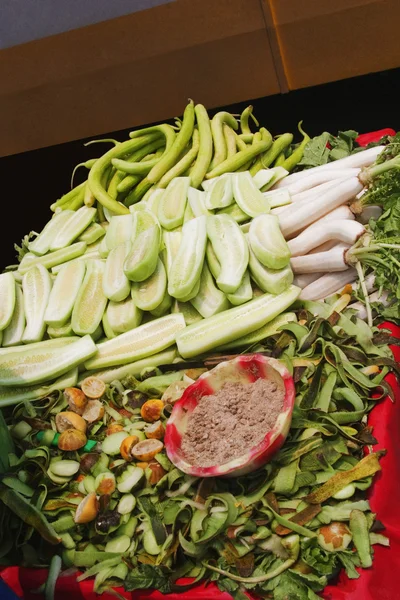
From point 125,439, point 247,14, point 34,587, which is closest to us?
point 34,587

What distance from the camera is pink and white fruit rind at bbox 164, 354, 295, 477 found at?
1.73 metres

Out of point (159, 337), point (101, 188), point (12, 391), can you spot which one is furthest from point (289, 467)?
point (101, 188)

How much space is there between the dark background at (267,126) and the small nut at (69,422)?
2.42 meters

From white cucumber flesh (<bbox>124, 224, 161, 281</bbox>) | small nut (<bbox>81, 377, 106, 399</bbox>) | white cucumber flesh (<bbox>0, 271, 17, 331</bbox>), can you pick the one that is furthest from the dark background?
small nut (<bbox>81, 377, 106, 399</bbox>)

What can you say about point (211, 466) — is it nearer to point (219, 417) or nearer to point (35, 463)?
point (219, 417)

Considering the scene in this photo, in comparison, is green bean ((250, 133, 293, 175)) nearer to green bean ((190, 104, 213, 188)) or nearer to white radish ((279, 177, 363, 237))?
green bean ((190, 104, 213, 188))

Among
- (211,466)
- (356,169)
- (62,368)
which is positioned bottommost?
(211,466)

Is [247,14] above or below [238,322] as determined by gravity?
above

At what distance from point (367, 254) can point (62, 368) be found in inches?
50.8

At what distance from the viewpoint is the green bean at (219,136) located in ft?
11.1

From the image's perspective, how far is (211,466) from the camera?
5.75 feet

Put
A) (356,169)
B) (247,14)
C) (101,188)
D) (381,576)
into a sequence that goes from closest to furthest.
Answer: (381,576), (356,169), (101,188), (247,14)

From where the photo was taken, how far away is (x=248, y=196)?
292 centimetres

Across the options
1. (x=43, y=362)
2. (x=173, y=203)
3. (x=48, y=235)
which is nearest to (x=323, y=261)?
(x=173, y=203)
